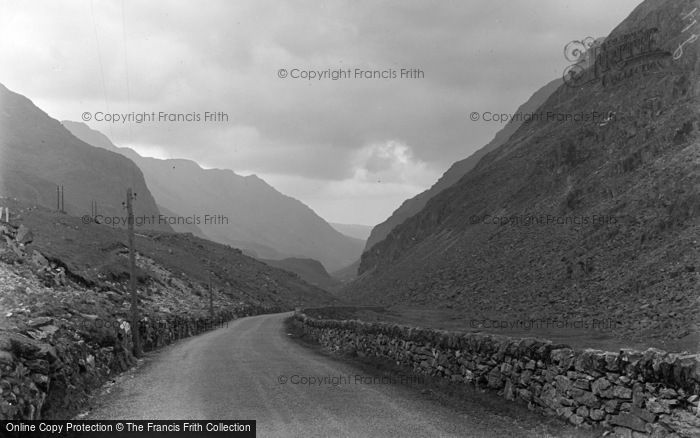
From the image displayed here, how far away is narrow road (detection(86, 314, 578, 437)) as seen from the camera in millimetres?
10305

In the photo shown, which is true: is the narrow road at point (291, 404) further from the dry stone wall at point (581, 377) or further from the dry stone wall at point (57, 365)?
the dry stone wall at point (581, 377)

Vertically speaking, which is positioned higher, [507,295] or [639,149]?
[639,149]

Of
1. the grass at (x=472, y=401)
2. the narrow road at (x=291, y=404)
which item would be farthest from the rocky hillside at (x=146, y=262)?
the grass at (x=472, y=401)

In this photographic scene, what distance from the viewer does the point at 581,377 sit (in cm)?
975

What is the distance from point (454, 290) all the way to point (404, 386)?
226 feet

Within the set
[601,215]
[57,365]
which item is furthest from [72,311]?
[601,215]

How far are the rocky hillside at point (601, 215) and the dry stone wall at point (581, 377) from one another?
23.7 meters

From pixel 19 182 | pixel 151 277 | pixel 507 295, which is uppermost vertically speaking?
pixel 19 182

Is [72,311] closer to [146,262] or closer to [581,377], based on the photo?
[581,377]

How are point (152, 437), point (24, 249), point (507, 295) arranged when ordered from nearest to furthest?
point (152, 437) → point (24, 249) → point (507, 295)

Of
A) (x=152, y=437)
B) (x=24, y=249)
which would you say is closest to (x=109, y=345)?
(x=152, y=437)

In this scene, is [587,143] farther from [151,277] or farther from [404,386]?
[404,386]

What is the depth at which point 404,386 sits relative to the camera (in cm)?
1479

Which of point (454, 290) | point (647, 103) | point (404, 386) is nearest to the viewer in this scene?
point (404, 386)
